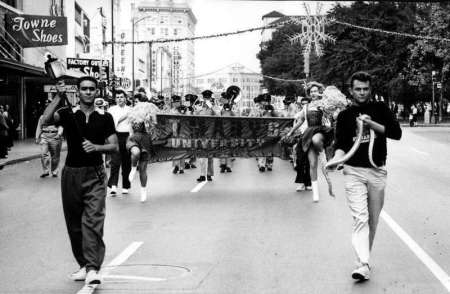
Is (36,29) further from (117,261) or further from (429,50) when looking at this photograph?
(429,50)

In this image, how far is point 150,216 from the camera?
11500 millimetres

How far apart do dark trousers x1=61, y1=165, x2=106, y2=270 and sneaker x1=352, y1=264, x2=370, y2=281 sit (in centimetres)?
226

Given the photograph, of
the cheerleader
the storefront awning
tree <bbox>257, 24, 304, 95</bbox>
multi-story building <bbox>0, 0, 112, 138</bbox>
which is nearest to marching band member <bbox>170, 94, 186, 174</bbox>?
the cheerleader

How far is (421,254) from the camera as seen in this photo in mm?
8227

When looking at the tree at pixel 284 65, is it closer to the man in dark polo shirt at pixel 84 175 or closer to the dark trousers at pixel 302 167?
the dark trousers at pixel 302 167

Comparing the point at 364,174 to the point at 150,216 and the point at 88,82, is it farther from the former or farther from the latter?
the point at 150,216

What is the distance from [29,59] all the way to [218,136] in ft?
91.1

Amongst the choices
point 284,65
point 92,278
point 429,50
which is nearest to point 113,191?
point 92,278

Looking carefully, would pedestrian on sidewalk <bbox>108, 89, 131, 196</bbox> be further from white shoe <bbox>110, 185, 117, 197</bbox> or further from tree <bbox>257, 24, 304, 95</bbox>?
tree <bbox>257, 24, 304, 95</bbox>

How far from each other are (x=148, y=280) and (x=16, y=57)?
32906mm

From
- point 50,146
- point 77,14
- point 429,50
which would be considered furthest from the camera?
point 77,14

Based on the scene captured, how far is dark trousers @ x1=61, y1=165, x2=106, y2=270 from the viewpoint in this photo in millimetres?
Answer: 6855

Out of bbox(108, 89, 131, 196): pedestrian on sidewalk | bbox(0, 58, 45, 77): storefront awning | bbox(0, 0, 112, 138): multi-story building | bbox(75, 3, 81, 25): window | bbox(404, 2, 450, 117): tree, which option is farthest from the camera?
bbox(75, 3, 81, 25): window

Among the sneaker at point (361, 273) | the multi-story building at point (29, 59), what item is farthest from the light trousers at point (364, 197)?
the multi-story building at point (29, 59)
